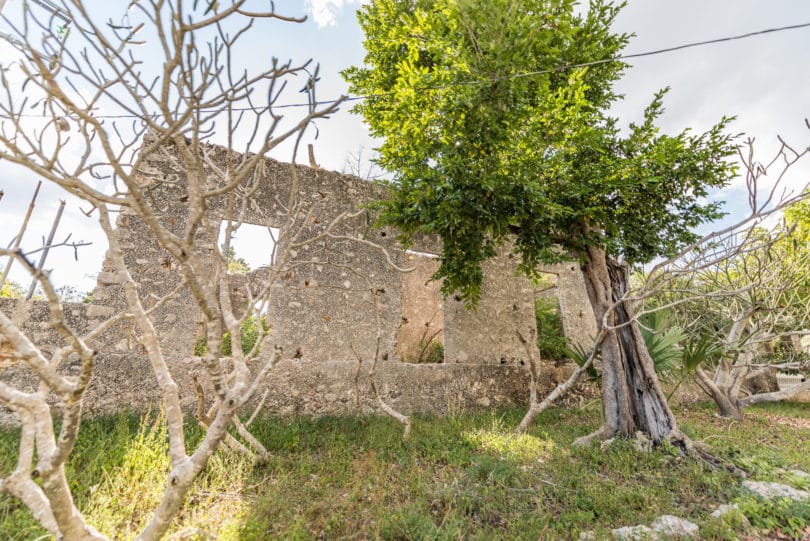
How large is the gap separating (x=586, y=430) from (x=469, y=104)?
4.40 metres

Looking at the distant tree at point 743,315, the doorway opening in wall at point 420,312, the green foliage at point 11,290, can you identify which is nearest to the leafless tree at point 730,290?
the distant tree at point 743,315

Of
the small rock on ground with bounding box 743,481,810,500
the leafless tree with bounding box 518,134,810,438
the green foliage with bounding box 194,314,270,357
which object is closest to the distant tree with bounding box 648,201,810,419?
the leafless tree with bounding box 518,134,810,438

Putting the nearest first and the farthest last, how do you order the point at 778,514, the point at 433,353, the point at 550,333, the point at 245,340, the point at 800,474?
the point at 778,514, the point at 800,474, the point at 245,340, the point at 550,333, the point at 433,353

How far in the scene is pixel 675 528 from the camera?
2.31 meters

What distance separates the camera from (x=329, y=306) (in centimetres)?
538

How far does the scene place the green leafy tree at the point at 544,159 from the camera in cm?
385

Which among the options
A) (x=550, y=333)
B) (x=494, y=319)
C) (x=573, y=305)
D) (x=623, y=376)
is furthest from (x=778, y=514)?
(x=573, y=305)

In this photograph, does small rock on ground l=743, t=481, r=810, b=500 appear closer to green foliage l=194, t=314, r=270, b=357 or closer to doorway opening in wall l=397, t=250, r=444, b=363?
green foliage l=194, t=314, r=270, b=357

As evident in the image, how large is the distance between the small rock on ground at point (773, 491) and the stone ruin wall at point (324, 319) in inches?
136

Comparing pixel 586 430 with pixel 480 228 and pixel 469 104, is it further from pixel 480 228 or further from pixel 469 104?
pixel 469 104

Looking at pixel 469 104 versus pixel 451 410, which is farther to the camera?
pixel 451 410

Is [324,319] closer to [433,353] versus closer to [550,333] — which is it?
[433,353]

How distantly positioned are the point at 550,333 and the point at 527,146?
15.4 feet

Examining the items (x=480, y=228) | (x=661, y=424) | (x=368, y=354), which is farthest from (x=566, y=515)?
(x=368, y=354)
